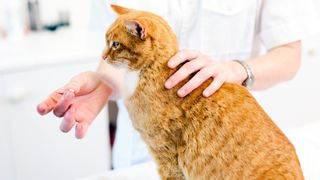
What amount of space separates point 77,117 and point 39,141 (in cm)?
92

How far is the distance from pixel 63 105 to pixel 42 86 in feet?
2.85

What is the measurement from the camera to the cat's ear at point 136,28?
56 centimetres

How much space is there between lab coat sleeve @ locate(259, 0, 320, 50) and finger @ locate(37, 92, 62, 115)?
0.57 metres

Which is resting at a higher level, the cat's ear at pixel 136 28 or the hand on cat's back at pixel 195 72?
the cat's ear at pixel 136 28

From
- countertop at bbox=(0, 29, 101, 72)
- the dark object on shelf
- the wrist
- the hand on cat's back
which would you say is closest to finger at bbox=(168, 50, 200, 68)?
the hand on cat's back

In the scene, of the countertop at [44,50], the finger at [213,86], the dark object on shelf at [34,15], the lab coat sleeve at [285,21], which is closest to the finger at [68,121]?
the finger at [213,86]

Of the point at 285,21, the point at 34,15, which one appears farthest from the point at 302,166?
the point at 34,15

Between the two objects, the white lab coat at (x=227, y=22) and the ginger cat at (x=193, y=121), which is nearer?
the ginger cat at (x=193, y=121)

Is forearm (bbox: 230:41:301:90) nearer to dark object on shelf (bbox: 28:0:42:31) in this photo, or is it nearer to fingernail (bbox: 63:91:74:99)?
fingernail (bbox: 63:91:74:99)

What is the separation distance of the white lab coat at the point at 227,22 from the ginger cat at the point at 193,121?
1.23 feet

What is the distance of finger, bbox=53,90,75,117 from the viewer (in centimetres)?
66

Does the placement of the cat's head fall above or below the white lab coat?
above

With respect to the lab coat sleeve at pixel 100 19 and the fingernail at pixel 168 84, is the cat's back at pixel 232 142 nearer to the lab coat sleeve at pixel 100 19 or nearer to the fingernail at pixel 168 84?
the fingernail at pixel 168 84

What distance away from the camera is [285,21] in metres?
1.01
